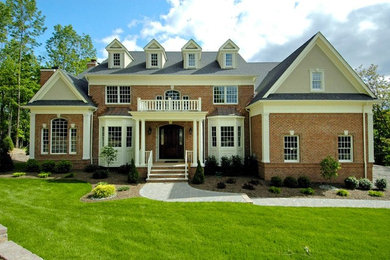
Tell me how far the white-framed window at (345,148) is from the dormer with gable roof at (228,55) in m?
9.89

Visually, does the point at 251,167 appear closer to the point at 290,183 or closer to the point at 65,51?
the point at 290,183

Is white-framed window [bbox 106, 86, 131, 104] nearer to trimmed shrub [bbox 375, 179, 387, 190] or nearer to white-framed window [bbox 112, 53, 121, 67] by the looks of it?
white-framed window [bbox 112, 53, 121, 67]

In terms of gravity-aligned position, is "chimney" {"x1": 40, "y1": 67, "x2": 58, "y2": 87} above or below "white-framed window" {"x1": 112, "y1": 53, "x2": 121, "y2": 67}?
below

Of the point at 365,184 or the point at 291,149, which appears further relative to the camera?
the point at 291,149

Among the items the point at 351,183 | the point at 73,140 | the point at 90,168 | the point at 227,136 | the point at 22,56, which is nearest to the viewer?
the point at 351,183

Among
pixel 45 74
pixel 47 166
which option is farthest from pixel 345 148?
pixel 45 74

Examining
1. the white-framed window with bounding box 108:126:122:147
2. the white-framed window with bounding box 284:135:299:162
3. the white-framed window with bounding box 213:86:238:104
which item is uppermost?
the white-framed window with bounding box 213:86:238:104

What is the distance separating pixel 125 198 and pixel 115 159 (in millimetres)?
7065

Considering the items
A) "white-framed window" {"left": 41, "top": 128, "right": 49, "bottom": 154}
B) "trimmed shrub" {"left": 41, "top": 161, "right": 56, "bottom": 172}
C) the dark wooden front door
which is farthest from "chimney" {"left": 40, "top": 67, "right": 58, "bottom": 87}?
the dark wooden front door

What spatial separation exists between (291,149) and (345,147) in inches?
144

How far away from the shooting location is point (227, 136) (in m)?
16.3

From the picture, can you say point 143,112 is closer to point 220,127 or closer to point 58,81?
point 220,127

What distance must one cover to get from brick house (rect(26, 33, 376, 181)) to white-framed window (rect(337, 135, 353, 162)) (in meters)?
0.07

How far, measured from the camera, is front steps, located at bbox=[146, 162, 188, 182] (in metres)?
13.0
